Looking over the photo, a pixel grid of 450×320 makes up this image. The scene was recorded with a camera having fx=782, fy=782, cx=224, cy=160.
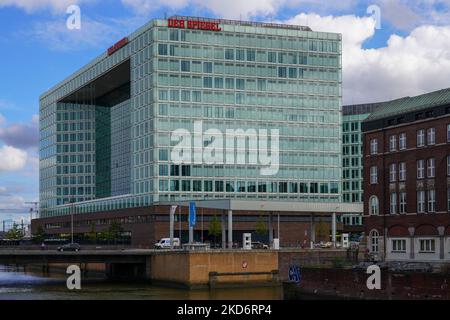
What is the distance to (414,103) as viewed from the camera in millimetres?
82688

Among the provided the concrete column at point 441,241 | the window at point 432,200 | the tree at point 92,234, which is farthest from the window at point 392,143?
the tree at point 92,234

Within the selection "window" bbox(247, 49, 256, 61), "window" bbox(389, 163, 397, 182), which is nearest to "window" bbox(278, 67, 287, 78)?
"window" bbox(247, 49, 256, 61)

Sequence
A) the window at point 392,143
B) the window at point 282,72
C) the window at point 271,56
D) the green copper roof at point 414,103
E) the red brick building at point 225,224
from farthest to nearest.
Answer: the window at point 282,72, the window at point 271,56, the red brick building at point 225,224, the window at point 392,143, the green copper roof at point 414,103

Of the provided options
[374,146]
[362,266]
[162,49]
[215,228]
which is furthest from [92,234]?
[362,266]

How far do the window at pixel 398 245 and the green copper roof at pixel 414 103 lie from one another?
44.4 feet

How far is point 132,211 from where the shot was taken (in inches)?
6216

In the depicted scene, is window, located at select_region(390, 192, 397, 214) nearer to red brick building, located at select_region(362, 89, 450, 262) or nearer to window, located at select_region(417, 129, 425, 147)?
red brick building, located at select_region(362, 89, 450, 262)

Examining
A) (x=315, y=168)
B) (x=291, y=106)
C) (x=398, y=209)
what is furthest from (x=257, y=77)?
(x=398, y=209)

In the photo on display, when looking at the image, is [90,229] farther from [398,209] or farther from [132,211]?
[398,209]

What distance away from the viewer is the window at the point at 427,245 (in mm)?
78125

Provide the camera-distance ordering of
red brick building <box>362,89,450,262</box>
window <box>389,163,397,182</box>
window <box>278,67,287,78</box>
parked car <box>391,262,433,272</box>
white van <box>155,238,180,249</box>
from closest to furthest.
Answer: parked car <box>391,262,433,272</box>
red brick building <box>362,89,450,262</box>
window <box>389,163,397,182</box>
white van <box>155,238,180,249</box>
window <box>278,67,287,78</box>

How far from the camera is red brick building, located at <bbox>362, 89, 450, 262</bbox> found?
77.3m

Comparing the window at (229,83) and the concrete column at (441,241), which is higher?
the window at (229,83)

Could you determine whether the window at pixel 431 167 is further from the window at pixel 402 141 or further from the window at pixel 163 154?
the window at pixel 163 154
